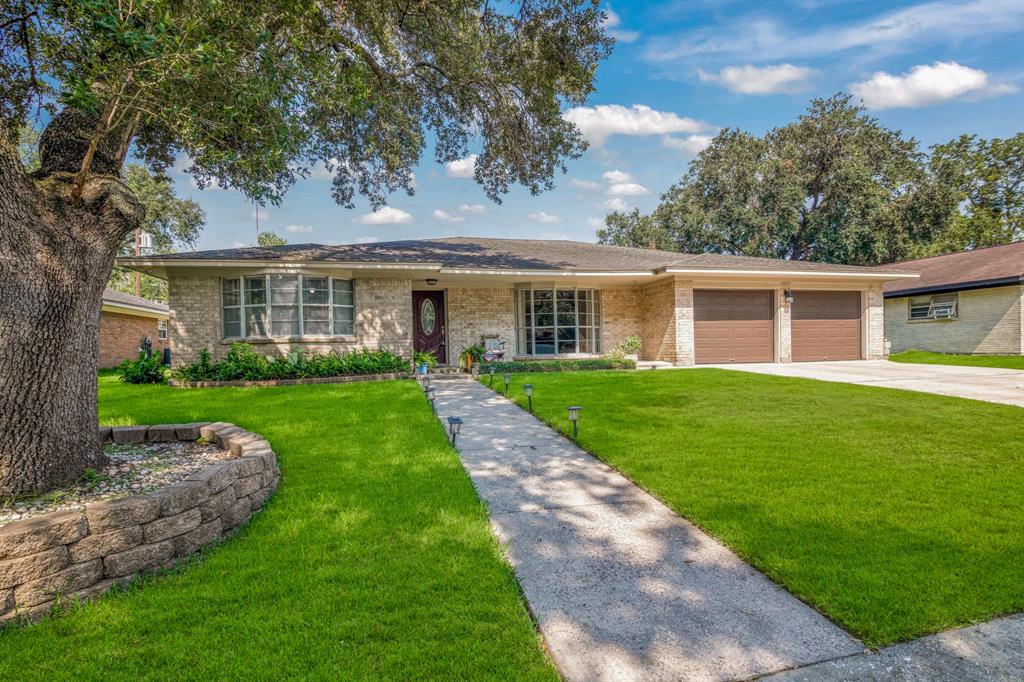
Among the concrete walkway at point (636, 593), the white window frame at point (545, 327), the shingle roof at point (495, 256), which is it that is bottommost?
the concrete walkway at point (636, 593)

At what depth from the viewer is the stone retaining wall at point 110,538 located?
2.35 metres

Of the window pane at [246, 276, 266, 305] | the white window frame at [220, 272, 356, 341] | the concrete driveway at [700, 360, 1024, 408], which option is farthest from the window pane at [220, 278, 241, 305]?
the concrete driveway at [700, 360, 1024, 408]

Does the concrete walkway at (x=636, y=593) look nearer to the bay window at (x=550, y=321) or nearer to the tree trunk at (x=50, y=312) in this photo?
the tree trunk at (x=50, y=312)

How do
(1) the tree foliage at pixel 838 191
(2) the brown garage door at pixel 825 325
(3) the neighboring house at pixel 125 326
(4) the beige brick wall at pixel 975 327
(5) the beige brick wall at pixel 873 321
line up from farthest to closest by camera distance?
(1) the tree foliage at pixel 838 191 → (3) the neighboring house at pixel 125 326 → (4) the beige brick wall at pixel 975 327 → (5) the beige brick wall at pixel 873 321 → (2) the brown garage door at pixel 825 325

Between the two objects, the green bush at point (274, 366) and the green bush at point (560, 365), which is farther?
the green bush at point (560, 365)

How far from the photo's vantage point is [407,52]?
956 centimetres

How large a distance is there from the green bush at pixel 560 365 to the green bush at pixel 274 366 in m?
2.79

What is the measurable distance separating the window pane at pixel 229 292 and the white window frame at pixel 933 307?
72.6 feet

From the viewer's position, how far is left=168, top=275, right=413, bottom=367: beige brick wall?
11.6 m

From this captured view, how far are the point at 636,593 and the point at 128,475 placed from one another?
375 centimetres

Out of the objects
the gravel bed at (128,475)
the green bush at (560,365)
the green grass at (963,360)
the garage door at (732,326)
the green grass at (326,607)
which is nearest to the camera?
the green grass at (326,607)

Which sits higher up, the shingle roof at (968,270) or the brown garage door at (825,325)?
the shingle roof at (968,270)

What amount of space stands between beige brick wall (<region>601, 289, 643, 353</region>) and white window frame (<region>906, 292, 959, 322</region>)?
10984mm

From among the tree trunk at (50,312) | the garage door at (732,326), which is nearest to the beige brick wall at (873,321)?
the garage door at (732,326)
